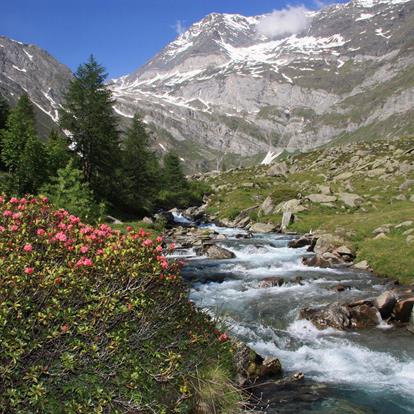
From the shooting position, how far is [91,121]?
5253 centimetres

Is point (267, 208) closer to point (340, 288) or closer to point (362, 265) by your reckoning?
point (362, 265)

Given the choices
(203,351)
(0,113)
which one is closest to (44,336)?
(203,351)

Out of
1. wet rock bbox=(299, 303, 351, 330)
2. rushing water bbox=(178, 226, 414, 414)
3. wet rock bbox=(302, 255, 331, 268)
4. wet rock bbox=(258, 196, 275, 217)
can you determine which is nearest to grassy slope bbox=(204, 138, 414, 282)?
wet rock bbox=(258, 196, 275, 217)

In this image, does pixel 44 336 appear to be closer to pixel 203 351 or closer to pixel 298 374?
pixel 203 351

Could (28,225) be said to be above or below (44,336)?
above

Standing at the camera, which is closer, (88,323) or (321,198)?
(88,323)

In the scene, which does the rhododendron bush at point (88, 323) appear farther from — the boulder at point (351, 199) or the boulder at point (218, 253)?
the boulder at point (351, 199)

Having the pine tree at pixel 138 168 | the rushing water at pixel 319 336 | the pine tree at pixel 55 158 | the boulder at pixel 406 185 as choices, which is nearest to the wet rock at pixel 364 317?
the rushing water at pixel 319 336

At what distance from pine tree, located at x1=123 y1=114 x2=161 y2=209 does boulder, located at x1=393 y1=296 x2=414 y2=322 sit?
49.5 m

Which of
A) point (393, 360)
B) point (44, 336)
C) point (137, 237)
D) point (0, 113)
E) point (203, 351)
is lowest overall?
point (393, 360)

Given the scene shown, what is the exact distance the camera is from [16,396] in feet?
17.3

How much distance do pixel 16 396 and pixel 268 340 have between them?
41.0ft

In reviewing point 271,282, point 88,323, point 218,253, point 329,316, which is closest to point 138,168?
point 218,253

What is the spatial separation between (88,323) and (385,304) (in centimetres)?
1600
